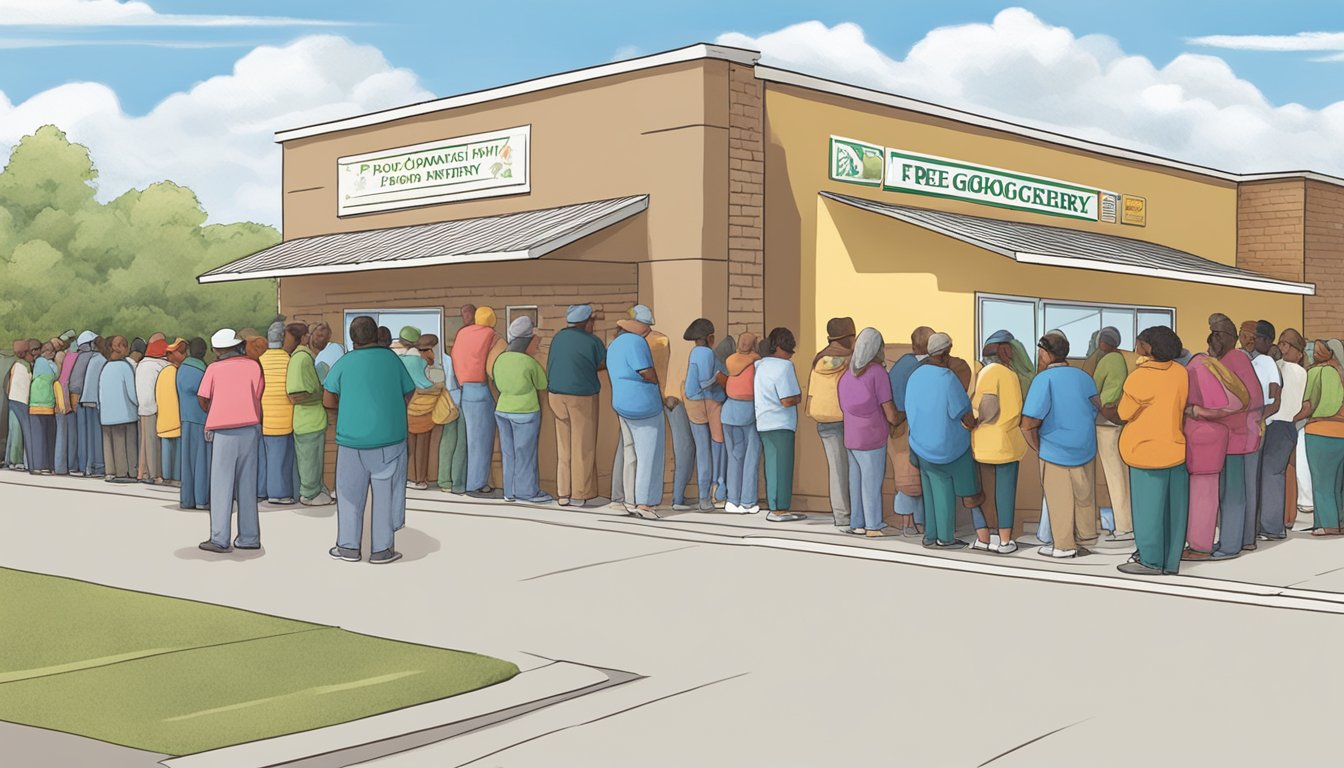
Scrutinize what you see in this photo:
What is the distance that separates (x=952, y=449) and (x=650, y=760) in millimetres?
6031

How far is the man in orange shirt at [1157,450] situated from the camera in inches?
380

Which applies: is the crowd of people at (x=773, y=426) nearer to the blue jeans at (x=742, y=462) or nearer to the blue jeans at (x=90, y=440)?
the blue jeans at (x=742, y=462)

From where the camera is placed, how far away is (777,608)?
8.41 meters

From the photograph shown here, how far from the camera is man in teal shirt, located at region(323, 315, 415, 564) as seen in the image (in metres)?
10.0

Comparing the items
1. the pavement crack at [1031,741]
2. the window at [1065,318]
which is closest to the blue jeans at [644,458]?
the window at [1065,318]

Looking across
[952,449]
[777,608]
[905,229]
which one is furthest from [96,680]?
[905,229]

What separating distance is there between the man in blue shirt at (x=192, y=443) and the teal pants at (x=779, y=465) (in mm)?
5457

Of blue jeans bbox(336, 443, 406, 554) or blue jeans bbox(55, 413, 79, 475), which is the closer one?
blue jeans bbox(336, 443, 406, 554)

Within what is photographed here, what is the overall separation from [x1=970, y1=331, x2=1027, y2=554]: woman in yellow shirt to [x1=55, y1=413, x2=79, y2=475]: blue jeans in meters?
11.8

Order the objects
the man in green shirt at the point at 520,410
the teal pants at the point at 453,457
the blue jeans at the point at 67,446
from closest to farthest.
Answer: the man in green shirt at the point at 520,410 → the teal pants at the point at 453,457 → the blue jeans at the point at 67,446

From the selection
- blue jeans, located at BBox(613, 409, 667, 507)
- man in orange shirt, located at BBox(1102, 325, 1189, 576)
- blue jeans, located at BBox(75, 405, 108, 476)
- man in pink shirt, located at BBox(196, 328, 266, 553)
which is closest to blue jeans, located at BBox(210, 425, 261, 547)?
man in pink shirt, located at BBox(196, 328, 266, 553)

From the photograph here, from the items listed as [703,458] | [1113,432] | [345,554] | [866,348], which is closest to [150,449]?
[345,554]

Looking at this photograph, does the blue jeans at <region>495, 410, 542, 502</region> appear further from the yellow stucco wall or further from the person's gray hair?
the yellow stucco wall

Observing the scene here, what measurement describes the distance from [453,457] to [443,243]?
2.52 meters
